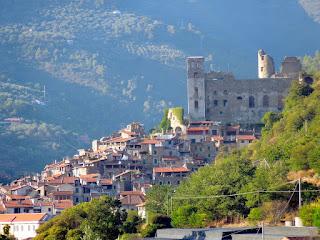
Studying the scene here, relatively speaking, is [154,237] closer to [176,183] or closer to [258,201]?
[258,201]

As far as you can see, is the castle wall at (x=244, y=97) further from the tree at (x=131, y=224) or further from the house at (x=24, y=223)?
the tree at (x=131, y=224)

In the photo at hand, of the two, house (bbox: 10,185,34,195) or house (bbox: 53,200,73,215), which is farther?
house (bbox: 10,185,34,195)

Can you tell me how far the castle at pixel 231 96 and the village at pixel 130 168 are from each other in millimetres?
843

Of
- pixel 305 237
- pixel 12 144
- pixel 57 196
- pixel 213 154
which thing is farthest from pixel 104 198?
pixel 12 144

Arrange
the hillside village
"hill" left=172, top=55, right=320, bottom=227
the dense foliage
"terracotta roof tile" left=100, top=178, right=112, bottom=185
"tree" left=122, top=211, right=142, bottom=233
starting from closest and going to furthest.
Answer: "hill" left=172, top=55, right=320, bottom=227 < "tree" left=122, top=211, right=142, bottom=233 < the hillside village < "terracotta roof tile" left=100, top=178, right=112, bottom=185 < the dense foliage

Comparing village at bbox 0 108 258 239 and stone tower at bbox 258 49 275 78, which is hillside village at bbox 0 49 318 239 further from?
stone tower at bbox 258 49 275 78

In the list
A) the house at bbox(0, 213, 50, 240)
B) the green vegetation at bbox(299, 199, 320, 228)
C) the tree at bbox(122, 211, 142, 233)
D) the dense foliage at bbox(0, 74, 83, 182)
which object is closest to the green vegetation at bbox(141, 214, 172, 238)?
the tree at bbox(122, 211, 142, 233)

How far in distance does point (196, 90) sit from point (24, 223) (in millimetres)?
21394

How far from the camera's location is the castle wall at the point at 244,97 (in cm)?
Result: 9862

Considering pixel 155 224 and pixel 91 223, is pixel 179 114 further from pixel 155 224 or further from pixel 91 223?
pixel 155 224

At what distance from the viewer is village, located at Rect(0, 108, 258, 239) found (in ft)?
300

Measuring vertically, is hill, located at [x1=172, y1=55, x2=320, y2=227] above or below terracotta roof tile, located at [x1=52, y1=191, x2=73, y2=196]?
below

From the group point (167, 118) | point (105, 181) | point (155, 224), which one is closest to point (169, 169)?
point (105, 181)

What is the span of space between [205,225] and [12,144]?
10327 cm
